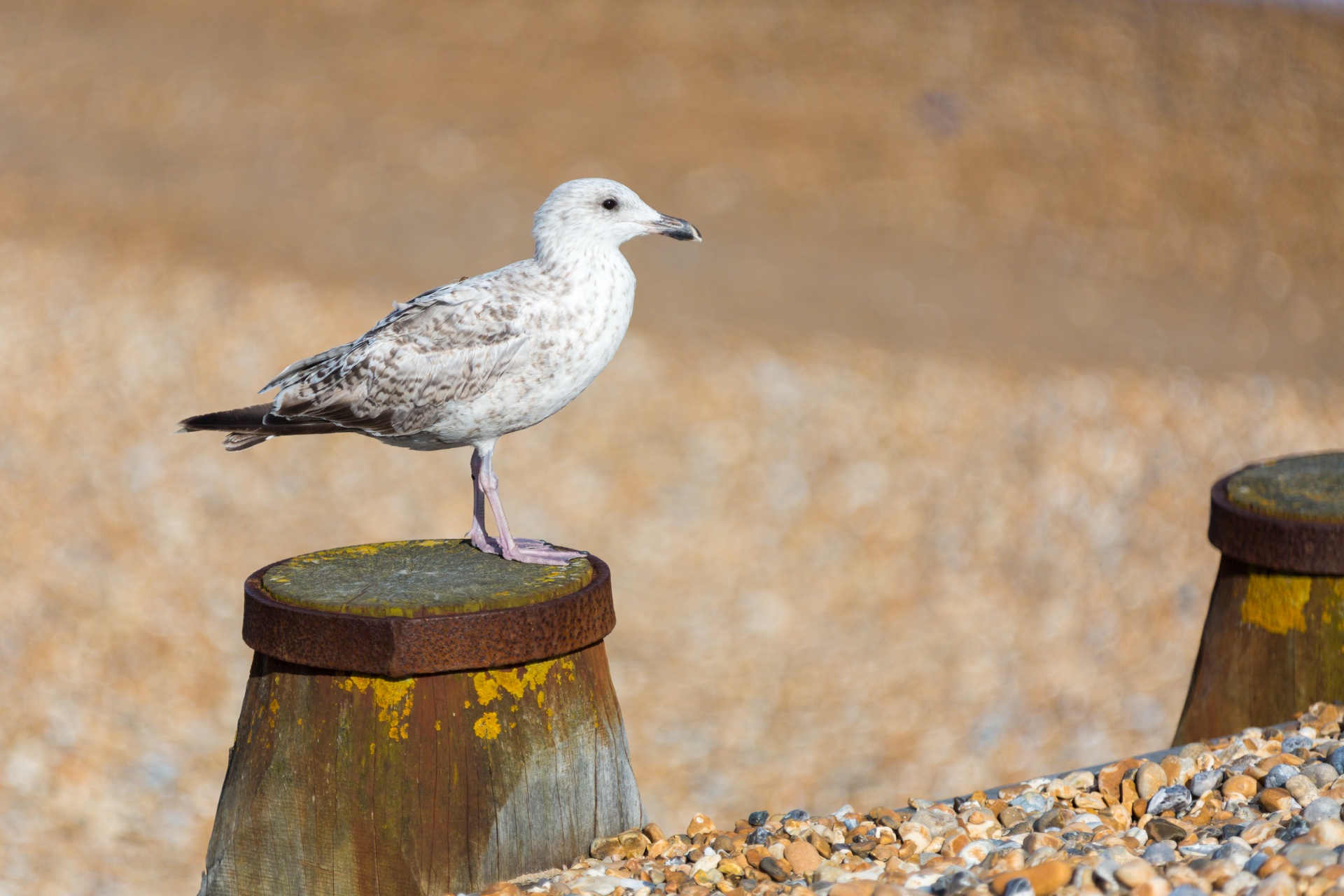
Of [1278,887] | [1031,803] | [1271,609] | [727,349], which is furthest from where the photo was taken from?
[727,349]

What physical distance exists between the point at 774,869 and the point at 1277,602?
239cm

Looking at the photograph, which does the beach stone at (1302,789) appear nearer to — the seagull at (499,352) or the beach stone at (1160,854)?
the beach stone at (1160,854)

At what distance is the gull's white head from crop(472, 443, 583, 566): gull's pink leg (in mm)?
681

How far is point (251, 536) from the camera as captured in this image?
9.59 meters

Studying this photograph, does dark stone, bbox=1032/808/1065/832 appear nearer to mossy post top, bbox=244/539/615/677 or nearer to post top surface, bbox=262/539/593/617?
mossy post top, bbox=244/539/615/677

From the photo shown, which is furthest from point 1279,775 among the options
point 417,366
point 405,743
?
point 417,366

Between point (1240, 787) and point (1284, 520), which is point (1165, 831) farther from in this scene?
point (1284, 520)

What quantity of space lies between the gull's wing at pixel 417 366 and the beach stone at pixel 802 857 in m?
1.57

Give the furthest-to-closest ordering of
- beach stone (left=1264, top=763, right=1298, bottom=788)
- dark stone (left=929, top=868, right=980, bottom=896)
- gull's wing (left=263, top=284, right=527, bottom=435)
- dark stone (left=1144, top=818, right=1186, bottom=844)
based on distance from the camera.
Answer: gull's wing (left=263, top=284, right=527, bottom=435), beach stone (left=1264, top=763, right=1298, bottom=788), dark stone (left=1144, top=818, right=1186, bottom=844), dark stone (left=929, top=868, right=980, bottom=896)

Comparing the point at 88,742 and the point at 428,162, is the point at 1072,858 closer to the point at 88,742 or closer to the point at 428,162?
the point at 88,742

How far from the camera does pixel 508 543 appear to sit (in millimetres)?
3996

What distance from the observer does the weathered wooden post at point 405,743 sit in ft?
10.9

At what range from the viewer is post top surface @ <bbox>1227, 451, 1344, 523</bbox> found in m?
4.84

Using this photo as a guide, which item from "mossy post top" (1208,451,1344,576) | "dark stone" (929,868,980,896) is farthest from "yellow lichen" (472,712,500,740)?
"mossy post top" (1208,451,1344,576)
